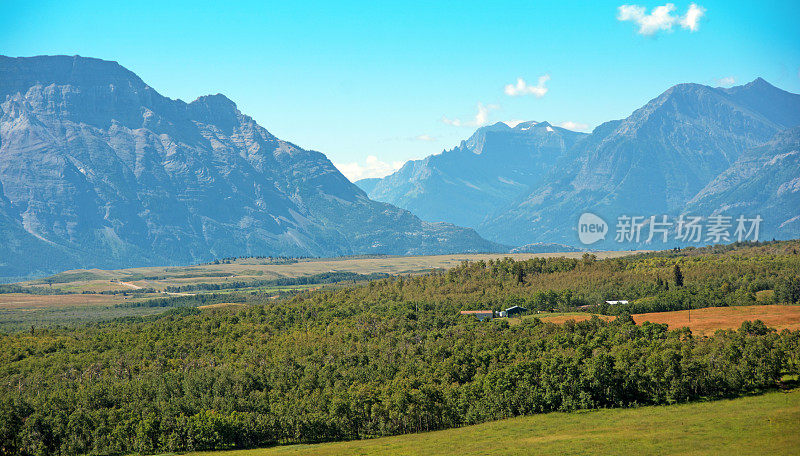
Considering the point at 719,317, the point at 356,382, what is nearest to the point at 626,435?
the point at 356,382

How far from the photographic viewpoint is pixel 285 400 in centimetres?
13338

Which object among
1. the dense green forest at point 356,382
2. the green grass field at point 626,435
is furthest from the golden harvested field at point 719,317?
the green grass field at point 626,435

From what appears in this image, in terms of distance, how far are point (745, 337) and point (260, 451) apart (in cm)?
9631

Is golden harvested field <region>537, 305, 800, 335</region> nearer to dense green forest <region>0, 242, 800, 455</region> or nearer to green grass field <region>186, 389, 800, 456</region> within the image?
dense green forest <region>0, 242, 800, 455</region>

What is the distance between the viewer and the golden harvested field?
527 feet

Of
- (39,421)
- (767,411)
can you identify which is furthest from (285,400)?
(767,411)

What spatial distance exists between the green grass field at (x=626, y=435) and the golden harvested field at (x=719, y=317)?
51255 mm

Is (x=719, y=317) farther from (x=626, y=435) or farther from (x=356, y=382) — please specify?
A: (x=356, y=382)

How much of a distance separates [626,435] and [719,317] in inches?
3563

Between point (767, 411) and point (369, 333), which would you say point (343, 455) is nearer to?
point (767, 411)

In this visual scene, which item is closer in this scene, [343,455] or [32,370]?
[343,455]

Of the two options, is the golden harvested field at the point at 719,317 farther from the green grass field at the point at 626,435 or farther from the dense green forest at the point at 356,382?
Result: the green grass field at the point at 626,435

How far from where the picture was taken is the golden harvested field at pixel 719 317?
160750 millimetres

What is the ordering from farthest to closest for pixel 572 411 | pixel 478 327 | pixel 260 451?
pixel 478 327
pixel 572 411
pixel 260 451
